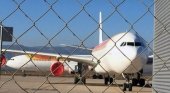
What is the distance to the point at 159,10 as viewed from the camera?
4.82 m

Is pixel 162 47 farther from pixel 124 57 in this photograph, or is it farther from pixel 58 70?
pixel 124 57

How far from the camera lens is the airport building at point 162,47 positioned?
4393 millimetres

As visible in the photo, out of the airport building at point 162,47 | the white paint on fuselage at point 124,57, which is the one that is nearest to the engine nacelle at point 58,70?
the airport building at point 162,47

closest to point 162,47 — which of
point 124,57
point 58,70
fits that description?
point 58,70

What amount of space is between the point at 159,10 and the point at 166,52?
1.92 feet

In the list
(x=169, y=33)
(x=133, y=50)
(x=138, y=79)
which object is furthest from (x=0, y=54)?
(x=138, y=79)

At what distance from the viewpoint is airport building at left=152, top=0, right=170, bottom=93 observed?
4393mm

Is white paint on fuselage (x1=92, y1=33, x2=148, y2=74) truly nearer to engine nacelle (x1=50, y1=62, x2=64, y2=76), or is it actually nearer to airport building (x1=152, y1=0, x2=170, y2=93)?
engine nacelle (x1=50, y1=62, x2=64, y2=76)

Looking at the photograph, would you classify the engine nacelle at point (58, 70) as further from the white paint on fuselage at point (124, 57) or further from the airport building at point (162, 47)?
the white paint on fuselage at point (124, 57)

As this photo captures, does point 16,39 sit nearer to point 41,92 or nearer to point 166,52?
point 166,52

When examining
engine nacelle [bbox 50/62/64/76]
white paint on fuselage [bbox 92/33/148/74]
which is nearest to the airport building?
engine nacelle [bbox 50/62/64/76]

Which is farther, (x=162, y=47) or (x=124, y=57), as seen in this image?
(x=124, y=57)

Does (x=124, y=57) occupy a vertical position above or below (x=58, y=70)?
above

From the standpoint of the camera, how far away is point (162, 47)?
4629 millimetres
